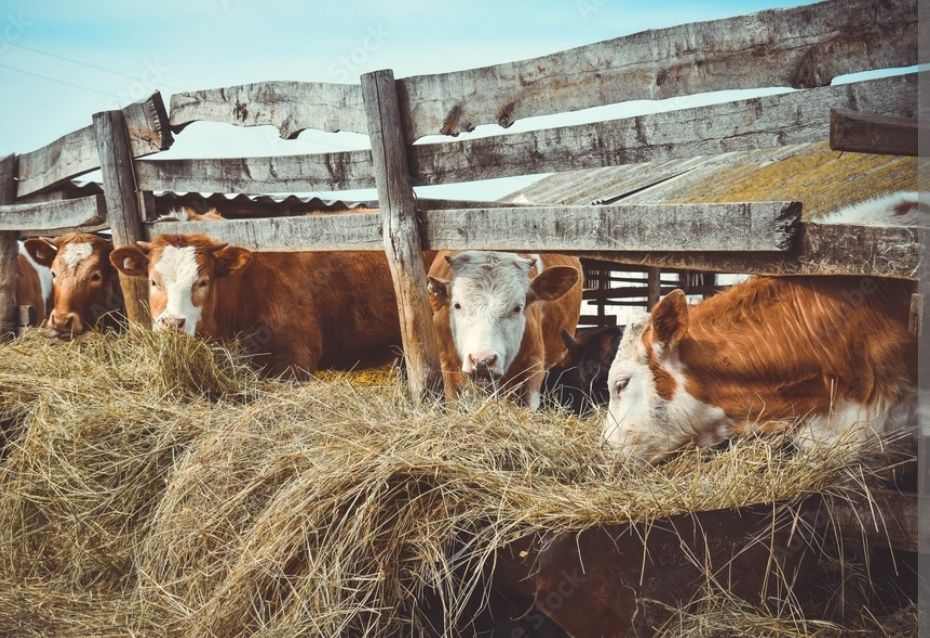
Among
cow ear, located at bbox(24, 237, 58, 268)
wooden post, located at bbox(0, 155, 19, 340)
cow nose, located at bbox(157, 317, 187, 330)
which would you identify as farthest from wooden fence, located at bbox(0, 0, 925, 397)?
wooden post, located at bbox(0, 155, 19, 340)

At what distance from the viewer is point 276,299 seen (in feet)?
22.9

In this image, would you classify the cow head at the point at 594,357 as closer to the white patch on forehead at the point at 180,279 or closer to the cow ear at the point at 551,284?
the cow ear at the point at 551,284

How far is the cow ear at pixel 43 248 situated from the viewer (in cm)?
830

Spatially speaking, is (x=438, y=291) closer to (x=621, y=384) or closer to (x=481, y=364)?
(x=481, y=364)

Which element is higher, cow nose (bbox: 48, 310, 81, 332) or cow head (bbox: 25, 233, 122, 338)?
cow head (bbox: 25, 233, 122, 338)

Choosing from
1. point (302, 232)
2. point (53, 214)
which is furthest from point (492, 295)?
point (53, 214)

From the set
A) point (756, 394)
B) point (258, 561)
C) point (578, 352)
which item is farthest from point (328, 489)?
point (578, 352)

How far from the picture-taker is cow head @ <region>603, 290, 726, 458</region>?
4.20m

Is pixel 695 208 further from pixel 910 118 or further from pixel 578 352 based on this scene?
pixel 578 352

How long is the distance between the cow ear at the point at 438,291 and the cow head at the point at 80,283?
328 cm

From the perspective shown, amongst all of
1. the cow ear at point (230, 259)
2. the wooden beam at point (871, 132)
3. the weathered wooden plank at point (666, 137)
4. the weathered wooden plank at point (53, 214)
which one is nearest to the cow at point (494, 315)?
the weathered wooden plank at point (666, 137)

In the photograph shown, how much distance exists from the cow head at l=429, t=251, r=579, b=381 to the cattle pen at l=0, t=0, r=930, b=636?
0.63 metres

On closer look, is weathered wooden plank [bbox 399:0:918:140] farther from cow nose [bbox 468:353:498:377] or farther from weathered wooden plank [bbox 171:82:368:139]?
cow nose [bbox 468:353:498:377]

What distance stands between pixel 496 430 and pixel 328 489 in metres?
0.78
